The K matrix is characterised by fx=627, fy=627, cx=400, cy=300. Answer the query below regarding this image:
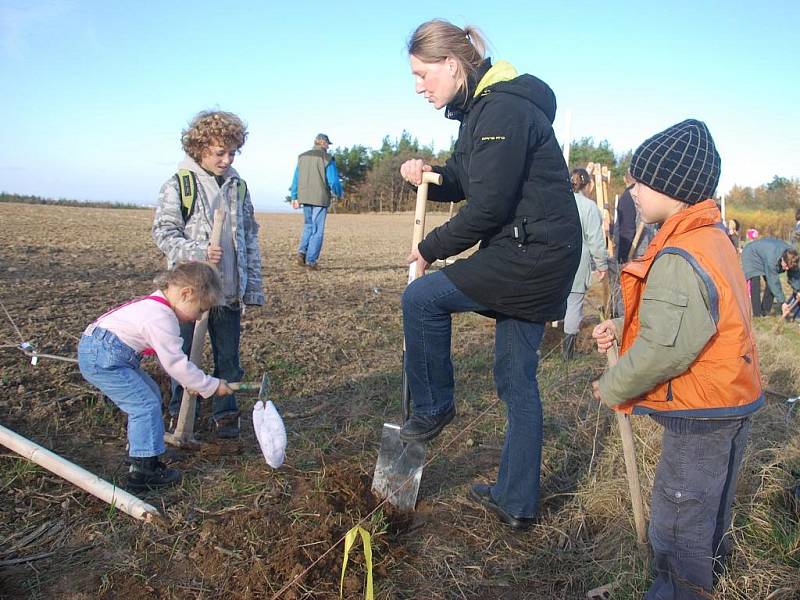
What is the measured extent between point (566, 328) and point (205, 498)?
15.1 ft

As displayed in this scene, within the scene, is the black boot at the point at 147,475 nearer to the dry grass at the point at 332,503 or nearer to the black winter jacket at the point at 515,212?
the dry grass at the point at 332,503

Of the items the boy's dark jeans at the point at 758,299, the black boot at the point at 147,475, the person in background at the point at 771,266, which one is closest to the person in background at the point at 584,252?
the black boot at the point at 147,475

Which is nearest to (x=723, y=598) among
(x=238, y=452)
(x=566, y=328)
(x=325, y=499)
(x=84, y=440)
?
(x=325, y=499)

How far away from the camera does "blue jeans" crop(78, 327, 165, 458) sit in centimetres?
334

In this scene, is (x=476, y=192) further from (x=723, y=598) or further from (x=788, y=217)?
(x=788, y=217)

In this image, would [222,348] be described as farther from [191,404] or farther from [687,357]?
[687,357]

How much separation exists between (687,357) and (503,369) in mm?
1045

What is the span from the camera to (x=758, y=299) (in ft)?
38.7

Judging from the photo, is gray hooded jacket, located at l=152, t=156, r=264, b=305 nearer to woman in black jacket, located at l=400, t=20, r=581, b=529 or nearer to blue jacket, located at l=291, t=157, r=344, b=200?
woman in black jacket, located at l=400, t=20, r=581, b=529

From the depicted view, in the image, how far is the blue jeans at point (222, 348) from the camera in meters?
4.16

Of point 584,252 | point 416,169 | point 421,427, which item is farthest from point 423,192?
point 584,252

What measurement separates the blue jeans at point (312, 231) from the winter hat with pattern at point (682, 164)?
357 inches

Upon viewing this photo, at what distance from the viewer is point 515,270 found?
284 centimetres

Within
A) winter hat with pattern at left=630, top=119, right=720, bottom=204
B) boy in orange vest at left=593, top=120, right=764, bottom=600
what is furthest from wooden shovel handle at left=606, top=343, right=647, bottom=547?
winter hat with pattern at left=630, top=119, right=720, bottom=204
